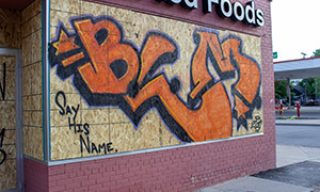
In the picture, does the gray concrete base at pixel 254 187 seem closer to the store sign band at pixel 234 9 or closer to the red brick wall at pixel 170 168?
the red brick wall at pixel 170 168

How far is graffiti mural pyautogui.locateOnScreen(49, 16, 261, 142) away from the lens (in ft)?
16.9

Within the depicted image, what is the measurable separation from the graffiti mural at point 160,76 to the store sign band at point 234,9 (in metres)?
0.52

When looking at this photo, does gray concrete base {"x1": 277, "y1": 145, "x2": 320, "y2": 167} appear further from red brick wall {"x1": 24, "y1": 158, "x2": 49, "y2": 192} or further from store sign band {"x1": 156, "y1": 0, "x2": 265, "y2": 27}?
red brick wall {"x1": 24, "y1": 158, "x2": 49, "y2": 192}

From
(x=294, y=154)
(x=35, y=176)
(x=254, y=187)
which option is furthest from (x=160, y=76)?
(x=294, y=154)

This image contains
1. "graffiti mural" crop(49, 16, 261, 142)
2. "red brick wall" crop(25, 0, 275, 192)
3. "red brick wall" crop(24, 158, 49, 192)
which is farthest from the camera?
"graffiti mural" crop(49, 16, 261, 142)

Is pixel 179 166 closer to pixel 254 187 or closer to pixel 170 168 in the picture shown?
pixel 170 168

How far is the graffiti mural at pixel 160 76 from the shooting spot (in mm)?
5156

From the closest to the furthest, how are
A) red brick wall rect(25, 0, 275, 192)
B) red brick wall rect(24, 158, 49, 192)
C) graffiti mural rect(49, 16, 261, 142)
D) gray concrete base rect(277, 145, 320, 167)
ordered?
1. red brick wall rect(24, 158, 49, 192)
2. red brick wall rect(25, 0, 275, 192)
3. graffiti mural rect(49, 16, 261, 142)
4. gray concrete base rect(277, 145, 320, 167)

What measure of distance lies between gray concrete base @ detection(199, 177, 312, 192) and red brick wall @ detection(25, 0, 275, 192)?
0.20 metres

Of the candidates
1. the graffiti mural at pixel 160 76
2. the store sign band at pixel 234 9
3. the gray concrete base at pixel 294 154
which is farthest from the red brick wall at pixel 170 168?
the store sign band at pixel 234 9

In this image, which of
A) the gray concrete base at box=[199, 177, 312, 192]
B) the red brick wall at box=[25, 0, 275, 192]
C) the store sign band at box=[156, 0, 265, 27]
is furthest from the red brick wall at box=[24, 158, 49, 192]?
the store sign band at box=[156, 0, 265, 27]

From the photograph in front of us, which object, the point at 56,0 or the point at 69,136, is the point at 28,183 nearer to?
the point at 69,136

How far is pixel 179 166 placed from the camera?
6.48 meters

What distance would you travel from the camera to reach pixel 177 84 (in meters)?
6.55
